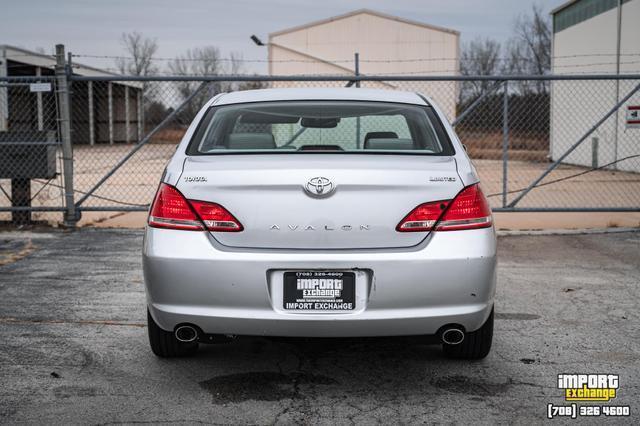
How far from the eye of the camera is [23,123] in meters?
28.8

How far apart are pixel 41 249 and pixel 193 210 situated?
5217mm

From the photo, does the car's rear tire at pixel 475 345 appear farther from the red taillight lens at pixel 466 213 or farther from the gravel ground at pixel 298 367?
the red taillight lens at pixel 466 213

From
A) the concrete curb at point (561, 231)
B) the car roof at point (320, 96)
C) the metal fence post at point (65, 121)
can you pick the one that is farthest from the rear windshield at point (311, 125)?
the metal fence post at point (65, 121)

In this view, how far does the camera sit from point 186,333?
3.76 metres

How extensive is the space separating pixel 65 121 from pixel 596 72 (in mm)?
16492

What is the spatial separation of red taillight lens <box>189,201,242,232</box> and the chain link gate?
4.29 metres

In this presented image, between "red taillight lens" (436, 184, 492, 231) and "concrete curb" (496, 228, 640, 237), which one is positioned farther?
"concrete curb" (496, 228, 640, 237)

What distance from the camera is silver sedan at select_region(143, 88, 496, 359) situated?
3533 mm

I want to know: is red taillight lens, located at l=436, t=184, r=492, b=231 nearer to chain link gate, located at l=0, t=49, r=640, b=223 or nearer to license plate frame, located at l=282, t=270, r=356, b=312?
license plate frame, located at l=282, t=270, r=356, b=312

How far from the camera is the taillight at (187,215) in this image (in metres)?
3.61

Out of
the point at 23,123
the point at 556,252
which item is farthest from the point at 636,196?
the point at 23,123

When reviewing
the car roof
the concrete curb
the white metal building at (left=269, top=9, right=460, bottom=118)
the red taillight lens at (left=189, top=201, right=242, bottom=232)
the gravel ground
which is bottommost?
the gravel ground

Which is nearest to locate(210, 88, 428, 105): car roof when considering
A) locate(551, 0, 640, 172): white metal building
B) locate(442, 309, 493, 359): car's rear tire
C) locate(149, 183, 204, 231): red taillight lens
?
locate(149, 183, 204, 231): red taillight lens

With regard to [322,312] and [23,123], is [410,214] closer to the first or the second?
[322,312]
